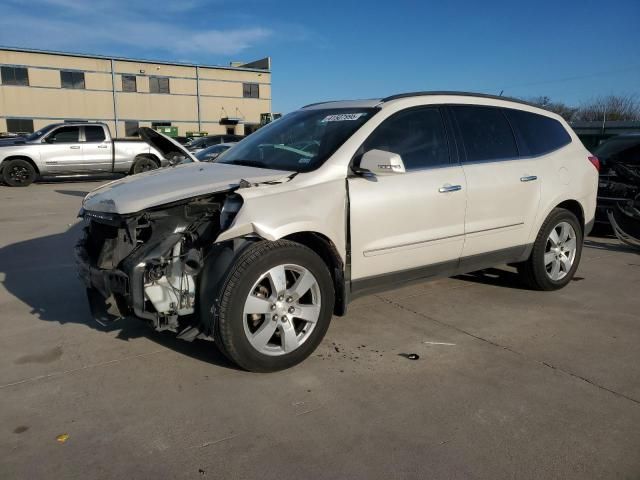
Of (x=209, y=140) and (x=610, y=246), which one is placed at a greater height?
(x=209, y=140)

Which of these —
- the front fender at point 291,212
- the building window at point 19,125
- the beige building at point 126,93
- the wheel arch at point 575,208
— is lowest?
the wheel arch at point 575,208

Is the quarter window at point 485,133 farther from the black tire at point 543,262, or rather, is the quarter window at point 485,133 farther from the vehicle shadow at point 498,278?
the vehicle shadow at point 498,278

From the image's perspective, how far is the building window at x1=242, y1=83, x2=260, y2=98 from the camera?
51.8 m

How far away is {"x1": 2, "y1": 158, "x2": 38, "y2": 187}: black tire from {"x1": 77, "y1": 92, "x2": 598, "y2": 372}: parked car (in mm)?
12390

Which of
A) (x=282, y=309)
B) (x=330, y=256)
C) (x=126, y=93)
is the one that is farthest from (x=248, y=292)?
(x=126, y=93)

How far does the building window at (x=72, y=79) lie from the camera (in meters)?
42.7

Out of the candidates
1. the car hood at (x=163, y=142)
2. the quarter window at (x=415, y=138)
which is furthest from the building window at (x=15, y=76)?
the quarter window at (x=415, y=138)

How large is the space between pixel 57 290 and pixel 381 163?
3.44 metres

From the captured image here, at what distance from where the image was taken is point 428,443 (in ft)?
8.59

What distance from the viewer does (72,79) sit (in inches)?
1694

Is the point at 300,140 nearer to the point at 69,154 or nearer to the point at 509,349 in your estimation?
the point at 509,349

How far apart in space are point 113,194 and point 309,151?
142cm

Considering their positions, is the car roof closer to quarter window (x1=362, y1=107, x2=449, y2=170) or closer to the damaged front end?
quarter window (x1=362, y1=107, x2=449, y2=170)

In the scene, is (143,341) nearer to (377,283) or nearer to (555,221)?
(377,283)
